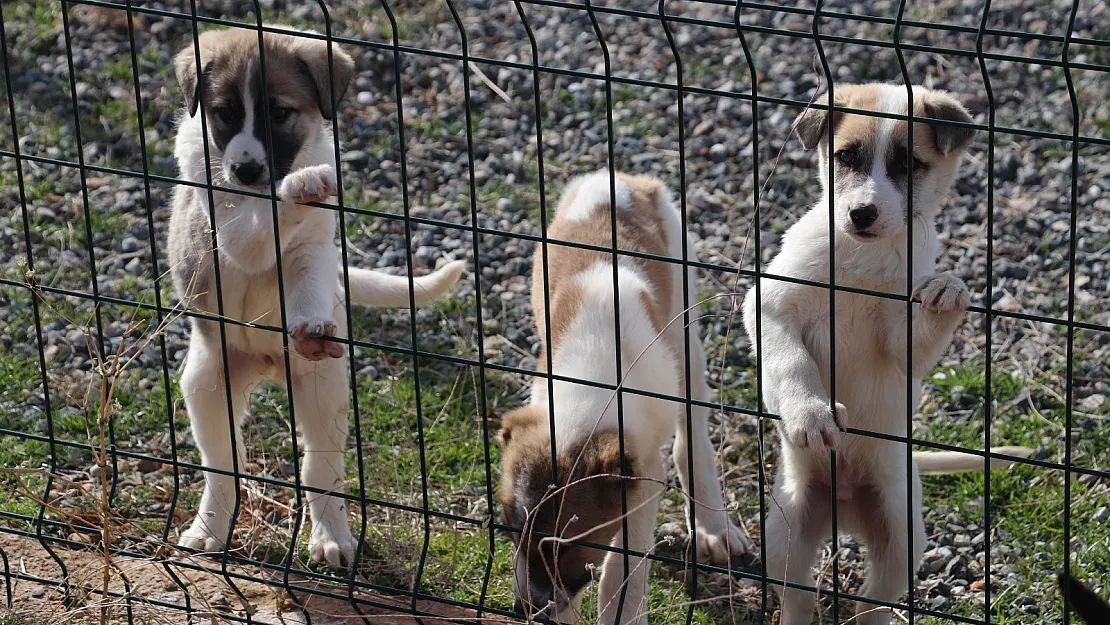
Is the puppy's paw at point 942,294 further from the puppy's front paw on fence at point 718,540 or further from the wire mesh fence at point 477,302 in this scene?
the puppy's front paw on fence at point 718,540

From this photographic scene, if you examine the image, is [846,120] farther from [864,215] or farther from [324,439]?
[324,439]

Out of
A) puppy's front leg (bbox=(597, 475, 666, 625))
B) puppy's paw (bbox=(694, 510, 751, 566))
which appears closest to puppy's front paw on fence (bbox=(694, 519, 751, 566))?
puppy's paw (bbox=(694, 510, 751, 566))

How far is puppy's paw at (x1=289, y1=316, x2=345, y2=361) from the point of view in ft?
14.0

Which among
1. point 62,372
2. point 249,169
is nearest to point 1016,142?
point 249,169

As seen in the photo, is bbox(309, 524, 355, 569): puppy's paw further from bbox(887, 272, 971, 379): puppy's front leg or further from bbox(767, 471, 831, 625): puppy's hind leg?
bbox(887, 272, 971, 379): puppy's front leg

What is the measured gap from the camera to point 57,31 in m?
9.02

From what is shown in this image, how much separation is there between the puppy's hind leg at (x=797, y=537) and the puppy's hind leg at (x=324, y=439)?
1.70 m

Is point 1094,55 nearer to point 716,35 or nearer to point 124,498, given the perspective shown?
point 716,35

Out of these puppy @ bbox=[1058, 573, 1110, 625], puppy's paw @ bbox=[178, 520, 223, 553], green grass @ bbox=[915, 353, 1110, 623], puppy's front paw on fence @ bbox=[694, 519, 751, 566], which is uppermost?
puppy @ bbox=[1058, 573, 1110, 625]

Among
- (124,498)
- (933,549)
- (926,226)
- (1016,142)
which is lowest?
(124,498)

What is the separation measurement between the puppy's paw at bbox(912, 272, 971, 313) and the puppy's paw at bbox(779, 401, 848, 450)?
1.43ft

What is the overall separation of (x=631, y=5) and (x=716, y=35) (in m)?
0.66

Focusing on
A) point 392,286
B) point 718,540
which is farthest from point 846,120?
point 392,286

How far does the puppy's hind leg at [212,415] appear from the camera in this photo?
16.4 ft
